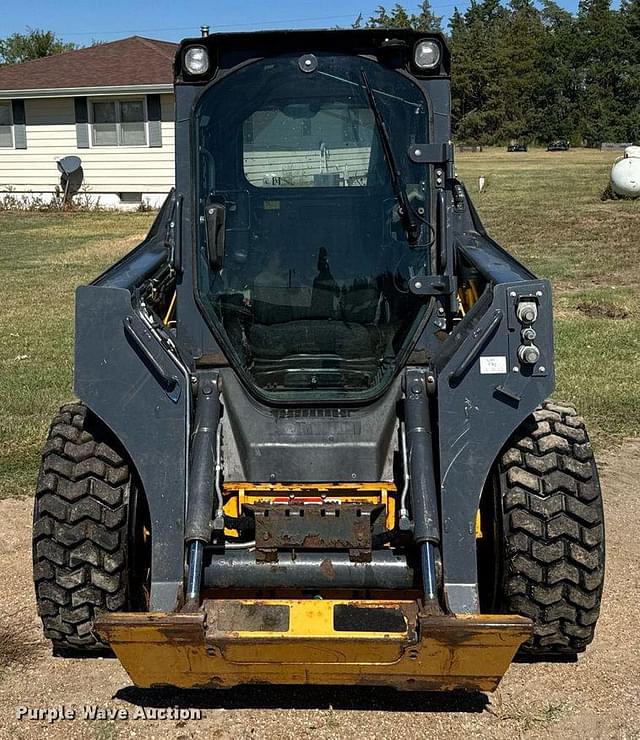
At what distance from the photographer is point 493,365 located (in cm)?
373

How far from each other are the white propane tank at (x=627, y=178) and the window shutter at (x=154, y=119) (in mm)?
10965

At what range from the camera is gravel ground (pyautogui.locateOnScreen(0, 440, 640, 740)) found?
3758 millimetres

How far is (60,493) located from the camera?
3920mm

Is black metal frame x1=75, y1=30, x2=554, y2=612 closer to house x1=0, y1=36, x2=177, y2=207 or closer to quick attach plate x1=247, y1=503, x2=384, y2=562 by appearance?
quick attach plate x1=247, y1=503, x2=384, y2=562

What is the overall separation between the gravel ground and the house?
20496mm

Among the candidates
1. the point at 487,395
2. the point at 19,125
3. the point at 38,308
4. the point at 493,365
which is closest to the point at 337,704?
the point at 487,395

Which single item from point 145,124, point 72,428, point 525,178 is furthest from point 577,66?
point 72,428

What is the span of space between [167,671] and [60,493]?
0.90 m

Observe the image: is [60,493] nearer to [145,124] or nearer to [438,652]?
[438,652]

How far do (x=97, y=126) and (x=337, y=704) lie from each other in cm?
2247

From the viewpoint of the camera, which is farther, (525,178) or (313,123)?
(525,178)

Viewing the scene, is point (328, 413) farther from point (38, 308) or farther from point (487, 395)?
point (38, 308)

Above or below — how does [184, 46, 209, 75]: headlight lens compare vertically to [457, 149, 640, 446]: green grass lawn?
above

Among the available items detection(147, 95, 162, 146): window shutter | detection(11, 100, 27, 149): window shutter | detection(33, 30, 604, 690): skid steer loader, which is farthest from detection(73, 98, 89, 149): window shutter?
detection(33, 30, 604, 690): skid steer loader
